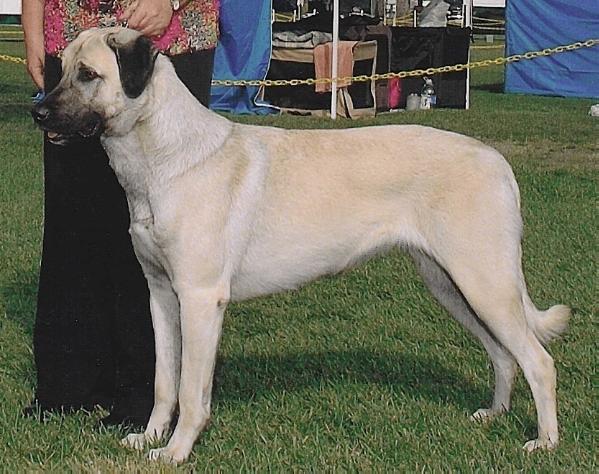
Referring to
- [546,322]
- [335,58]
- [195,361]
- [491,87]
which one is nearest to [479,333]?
[546,322]

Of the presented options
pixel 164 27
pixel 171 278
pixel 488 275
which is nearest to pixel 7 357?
pixel 171 278

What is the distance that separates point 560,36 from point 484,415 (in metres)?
16.9

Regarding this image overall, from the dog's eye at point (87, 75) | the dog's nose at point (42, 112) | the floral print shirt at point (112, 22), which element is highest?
the floral print shirt at point (112, 22)

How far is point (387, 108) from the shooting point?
18.2 metres

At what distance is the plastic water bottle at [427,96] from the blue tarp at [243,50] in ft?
9.51

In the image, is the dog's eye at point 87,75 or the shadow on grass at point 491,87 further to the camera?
the shadow on grass at point 491,87

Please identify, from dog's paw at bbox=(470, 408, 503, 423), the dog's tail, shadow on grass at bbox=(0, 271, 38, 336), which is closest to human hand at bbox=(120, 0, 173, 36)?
the dog's tail

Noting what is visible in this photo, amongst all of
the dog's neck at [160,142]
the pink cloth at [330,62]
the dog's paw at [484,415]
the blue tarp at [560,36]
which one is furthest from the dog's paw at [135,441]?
the blue tarp at [560,36]

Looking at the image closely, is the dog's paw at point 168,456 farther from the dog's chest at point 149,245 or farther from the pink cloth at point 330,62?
the pink cloth at point 330,62

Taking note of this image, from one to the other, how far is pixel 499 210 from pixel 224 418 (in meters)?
Answer: 1.50

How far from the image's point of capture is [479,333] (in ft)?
15.4

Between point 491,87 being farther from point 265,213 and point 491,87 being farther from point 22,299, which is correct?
point 265,213

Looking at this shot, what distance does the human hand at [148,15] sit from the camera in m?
4.15

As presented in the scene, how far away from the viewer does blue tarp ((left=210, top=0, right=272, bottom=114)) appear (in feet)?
56.2
